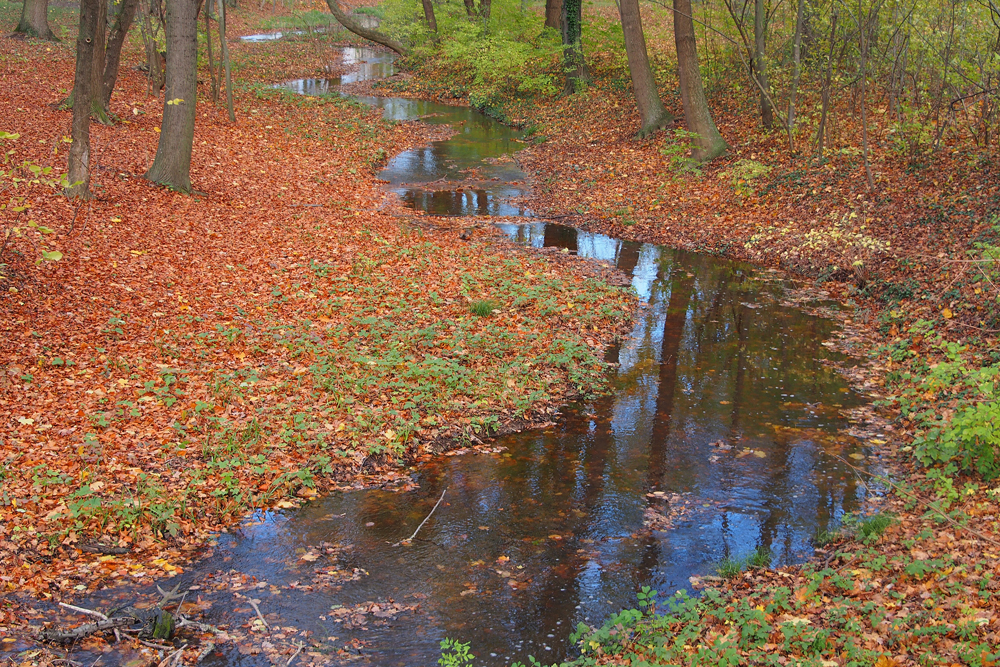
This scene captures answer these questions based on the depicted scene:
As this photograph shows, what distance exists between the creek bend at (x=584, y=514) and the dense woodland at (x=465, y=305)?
0.32 m

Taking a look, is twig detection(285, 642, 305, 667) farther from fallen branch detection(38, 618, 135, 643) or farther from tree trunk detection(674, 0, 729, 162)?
tree trunk detection(674, 0, 729, 162)

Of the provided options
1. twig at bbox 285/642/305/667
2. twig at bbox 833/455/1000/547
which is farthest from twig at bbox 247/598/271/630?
twig at bbox 833/455/1000/547

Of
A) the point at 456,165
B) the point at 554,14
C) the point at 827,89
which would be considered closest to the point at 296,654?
the point at 827,89

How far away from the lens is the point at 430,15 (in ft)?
120

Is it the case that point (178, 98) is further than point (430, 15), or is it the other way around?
point (430, 15)

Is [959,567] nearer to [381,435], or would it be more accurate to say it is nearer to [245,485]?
[381,435]

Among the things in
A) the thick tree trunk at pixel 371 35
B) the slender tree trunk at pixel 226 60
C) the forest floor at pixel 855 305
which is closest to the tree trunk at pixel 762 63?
the forest floor at pixel 855 305

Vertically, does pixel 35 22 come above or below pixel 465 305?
above

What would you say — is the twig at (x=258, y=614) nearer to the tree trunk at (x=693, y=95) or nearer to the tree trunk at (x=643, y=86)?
the tree trunk at (x=693, y=95)

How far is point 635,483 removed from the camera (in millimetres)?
7379

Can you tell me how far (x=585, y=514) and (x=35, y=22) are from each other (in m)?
30.7

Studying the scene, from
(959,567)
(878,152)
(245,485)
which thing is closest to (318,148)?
(878,152)

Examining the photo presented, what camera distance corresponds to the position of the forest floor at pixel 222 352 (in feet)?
21.0

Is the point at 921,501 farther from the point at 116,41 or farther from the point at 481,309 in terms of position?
the point at 116,41
